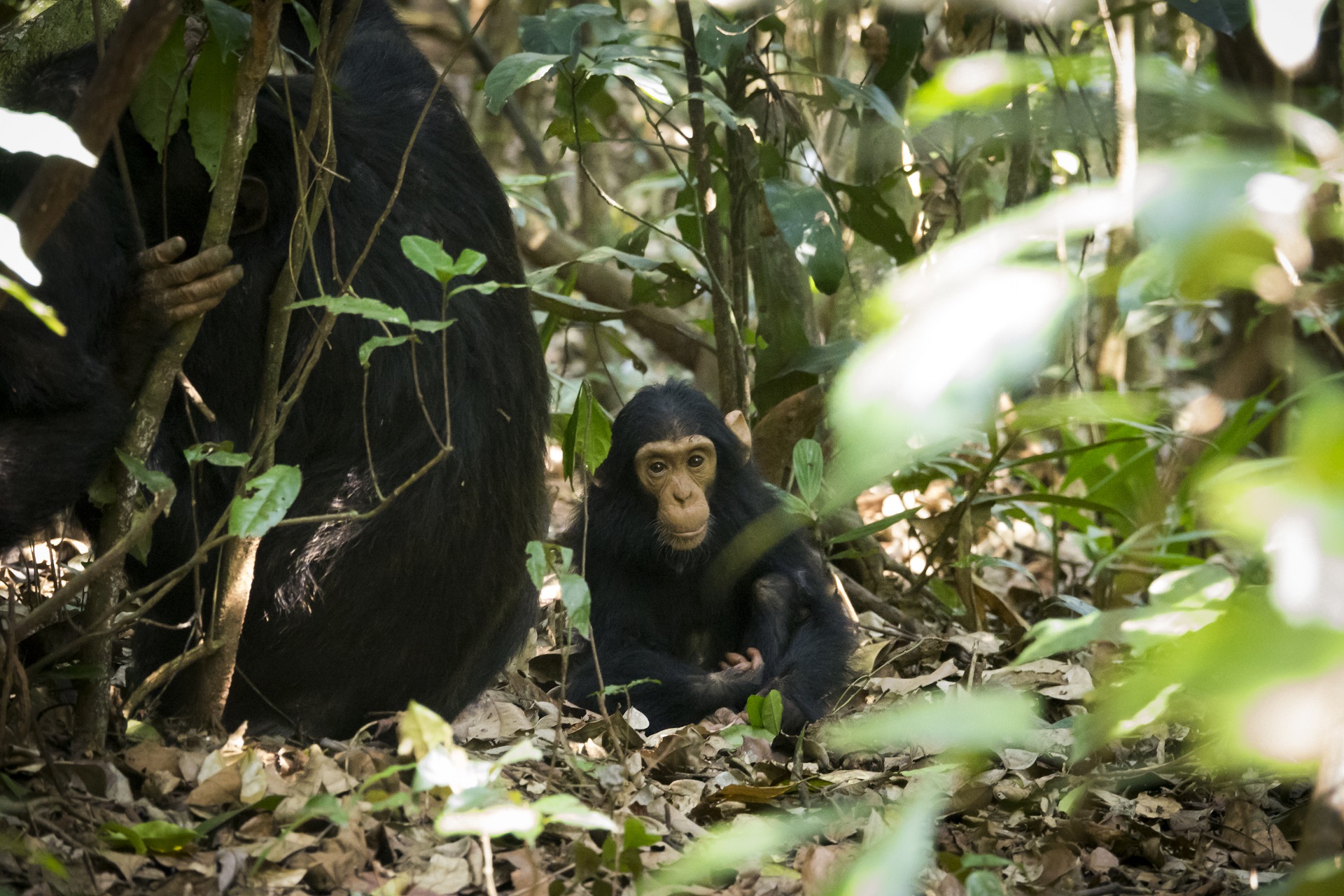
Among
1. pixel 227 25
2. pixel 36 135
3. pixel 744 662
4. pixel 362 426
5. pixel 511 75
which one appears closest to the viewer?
pixel 36 135

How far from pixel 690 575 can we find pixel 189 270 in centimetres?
214

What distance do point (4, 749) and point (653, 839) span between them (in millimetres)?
1238

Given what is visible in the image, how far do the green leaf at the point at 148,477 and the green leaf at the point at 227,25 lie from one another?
31.9 inches

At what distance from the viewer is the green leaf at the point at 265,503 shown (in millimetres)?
2127

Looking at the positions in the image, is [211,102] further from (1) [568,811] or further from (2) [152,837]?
(1) [568,811]

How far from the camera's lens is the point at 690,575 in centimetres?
404

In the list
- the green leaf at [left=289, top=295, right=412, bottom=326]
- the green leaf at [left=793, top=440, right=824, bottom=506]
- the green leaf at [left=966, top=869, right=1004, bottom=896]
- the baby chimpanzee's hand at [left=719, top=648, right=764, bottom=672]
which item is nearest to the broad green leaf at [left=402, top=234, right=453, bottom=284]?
the green leaf at [left=289, top=295, right=412, bottom=326]

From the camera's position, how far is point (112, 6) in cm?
264

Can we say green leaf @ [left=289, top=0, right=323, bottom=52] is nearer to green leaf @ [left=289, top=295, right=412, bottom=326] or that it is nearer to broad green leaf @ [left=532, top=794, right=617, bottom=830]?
green leaf @ [left=289, top=295, right=412, bottom=326]

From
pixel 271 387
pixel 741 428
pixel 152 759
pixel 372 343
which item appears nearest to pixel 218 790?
pixel 152 759

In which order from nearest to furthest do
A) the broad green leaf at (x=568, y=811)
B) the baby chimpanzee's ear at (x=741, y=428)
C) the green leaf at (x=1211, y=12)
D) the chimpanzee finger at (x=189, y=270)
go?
the broad green leaf at (x=568, y=811)
the chimpanzee finger at (x=189, y=270)
the green leaf at (x=1211, y=12)
the baby chimpanzee's ear at (x=741, y=428)

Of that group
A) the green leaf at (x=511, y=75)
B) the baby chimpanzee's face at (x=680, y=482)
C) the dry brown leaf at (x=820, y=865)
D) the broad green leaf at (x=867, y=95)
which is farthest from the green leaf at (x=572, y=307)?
the dry brown leaf at (x=820, y=865)

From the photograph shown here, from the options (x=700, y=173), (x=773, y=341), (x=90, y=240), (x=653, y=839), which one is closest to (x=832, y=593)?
(x=773, y=341)

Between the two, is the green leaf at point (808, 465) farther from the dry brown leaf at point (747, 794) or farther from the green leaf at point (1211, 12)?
the green leaf at point (1211, 12)
